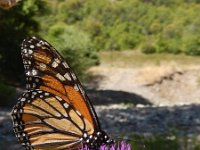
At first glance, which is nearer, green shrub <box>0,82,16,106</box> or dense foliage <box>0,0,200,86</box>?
green shrub <box>0,82,16,106</box>

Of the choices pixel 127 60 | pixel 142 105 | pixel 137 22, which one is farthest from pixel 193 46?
pixel 142 105

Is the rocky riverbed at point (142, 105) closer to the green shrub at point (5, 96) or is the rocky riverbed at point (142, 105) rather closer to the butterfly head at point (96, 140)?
the green shrub at point (5, 96)

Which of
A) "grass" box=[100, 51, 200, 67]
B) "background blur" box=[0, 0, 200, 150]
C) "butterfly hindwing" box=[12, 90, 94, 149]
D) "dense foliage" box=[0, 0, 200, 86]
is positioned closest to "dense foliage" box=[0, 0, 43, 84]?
"background blur" box=[0, 0, 200, 150]

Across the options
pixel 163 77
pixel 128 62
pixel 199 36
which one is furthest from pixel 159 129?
pixel 199 36

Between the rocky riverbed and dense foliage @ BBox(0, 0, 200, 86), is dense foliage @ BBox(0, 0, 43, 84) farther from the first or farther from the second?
dense foliage @ BBox(0, 0, 200, 86)

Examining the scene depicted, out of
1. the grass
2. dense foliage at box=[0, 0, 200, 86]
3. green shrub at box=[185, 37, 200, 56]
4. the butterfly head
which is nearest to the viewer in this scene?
the butterfly head

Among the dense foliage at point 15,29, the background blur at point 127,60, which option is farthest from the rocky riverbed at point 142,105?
the dense foliage at point 15,29
